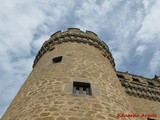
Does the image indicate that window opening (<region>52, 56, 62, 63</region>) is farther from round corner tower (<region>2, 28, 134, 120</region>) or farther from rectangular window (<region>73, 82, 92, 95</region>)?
rectangular window (<region>73, 82, 92, 95</region>)

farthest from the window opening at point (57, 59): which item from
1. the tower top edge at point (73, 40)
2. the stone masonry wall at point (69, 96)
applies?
the tower top edge at point (73, 40)

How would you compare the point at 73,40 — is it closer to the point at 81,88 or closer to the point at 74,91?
the point at 81,88

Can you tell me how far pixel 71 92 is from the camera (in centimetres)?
788

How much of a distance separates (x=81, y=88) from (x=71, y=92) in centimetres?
77

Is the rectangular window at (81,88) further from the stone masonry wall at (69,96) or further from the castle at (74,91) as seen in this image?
the stone masonry wall at (69,96)

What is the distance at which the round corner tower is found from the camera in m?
6.91

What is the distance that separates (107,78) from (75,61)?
1.66 meters

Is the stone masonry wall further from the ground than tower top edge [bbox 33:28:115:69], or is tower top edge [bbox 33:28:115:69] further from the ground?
tower top edge [bbox 33:28:115:69]

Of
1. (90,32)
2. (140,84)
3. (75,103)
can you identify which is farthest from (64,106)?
(140,84)

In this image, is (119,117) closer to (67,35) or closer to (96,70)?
(96,70)

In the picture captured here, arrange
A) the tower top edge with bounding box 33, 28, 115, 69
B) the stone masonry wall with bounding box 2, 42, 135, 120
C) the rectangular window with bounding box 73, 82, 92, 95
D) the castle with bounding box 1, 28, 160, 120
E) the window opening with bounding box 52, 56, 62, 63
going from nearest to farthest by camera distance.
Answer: the stone masonry wall with bounding box 2, 42, 135, 120 → the castle with bounding box 1, 28, 160, 120 → the rectangular window with bounding box 73, 82, 92, 95 → the window opening with bounding box 52, 56, 62, 63 → the tower top edge with bounding box 33, 28, 115, 69

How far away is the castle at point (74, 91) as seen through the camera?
22.9ft

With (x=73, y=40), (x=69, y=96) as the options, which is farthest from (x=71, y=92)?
(x=73, y=40)

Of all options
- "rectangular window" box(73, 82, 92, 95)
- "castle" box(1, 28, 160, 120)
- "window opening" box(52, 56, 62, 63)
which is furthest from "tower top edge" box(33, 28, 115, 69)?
"rectangular window" box(73, 82, 92, 95)
